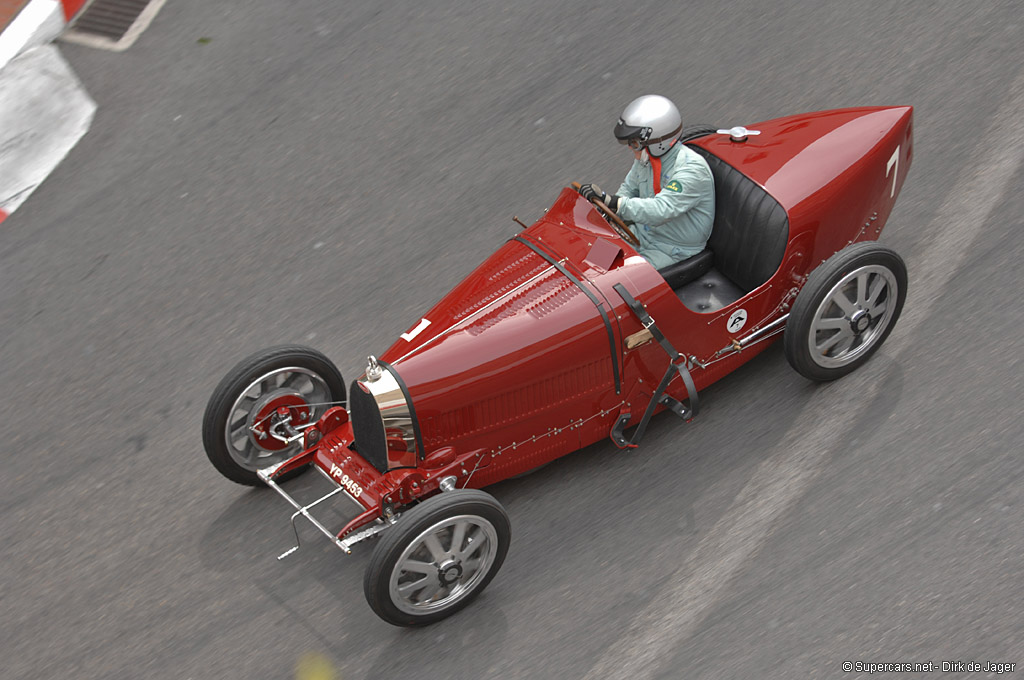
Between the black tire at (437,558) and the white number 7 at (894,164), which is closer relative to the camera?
the black tire at (437,558)

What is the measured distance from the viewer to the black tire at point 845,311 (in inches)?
223

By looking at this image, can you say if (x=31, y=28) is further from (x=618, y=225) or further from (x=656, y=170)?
(x=656, y=170)

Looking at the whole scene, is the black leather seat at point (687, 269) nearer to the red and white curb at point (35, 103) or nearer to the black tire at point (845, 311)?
the black tire at point (845, 311)

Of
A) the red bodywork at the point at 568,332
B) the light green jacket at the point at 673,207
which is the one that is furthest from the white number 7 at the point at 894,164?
the light green jacket at the point at 673,207

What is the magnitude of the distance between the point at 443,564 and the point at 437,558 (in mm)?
45

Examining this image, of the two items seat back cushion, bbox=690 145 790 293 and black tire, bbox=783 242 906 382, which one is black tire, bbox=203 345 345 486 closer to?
seat back cushion, bbox=690 145 790 293

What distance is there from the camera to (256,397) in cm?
586

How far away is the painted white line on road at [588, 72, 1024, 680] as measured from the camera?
520 centimetres

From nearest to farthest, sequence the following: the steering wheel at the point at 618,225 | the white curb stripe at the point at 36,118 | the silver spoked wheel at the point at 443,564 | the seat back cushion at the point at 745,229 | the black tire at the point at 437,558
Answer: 1. the black tire at the point at 437,558
2. the silver spoked wheel at the point at 443,564
3. the seat back cushion at the point at 745,229
4. the steering wheel at the point at 618,225
5. the white curb stripe at the point at 36,118

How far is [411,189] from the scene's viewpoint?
26.2 ft

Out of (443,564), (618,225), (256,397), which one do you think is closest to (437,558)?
(443,564)

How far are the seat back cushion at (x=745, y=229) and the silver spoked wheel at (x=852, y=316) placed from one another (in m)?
0.38

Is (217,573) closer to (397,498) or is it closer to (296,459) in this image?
(296,459)

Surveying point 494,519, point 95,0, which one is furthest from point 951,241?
point 95,0
